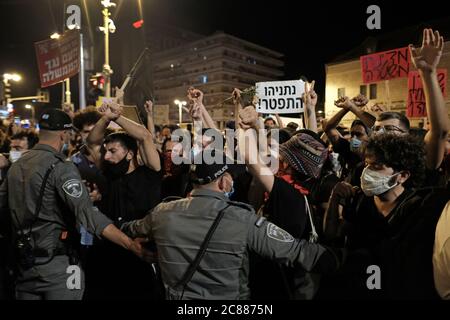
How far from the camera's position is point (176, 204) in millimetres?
2289

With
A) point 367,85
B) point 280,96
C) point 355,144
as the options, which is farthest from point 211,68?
point 355,144

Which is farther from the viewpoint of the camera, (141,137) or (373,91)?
(373,91)

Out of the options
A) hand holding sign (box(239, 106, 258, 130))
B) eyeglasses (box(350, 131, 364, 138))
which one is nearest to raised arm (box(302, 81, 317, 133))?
eyeglasses (box(350, 131, 364, 138))

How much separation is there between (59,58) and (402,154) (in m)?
8.37

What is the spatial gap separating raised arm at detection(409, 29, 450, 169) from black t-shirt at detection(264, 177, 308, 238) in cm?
130

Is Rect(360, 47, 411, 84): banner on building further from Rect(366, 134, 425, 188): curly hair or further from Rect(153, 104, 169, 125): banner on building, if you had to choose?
Rect(153, 104, 169, 125): banner on building

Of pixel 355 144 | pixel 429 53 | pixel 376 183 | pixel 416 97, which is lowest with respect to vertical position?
pixel 376 183

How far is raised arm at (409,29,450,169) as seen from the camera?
2.68 meters

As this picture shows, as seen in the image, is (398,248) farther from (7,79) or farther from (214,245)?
(7,79)

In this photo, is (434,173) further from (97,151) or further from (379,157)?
(97,151)

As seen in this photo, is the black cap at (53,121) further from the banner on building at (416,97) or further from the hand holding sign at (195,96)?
the banner on building at (416,97)

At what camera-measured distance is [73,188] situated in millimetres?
2885
